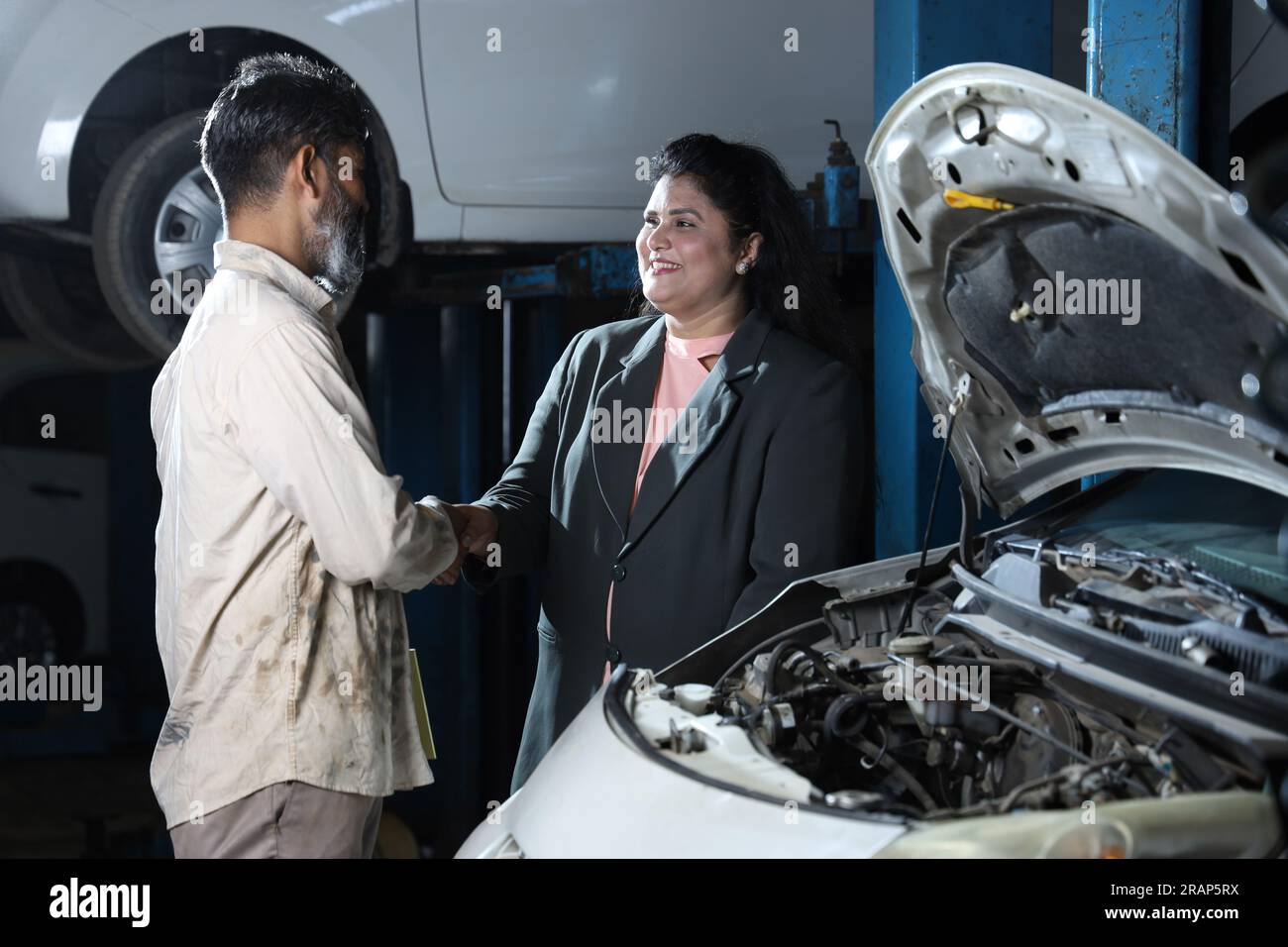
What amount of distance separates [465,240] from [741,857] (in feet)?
10.4

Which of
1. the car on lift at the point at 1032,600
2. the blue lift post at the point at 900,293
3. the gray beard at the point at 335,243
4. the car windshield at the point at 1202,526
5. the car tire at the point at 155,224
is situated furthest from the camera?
the car tire at the point at 155,224

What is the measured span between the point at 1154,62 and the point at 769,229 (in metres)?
1.24

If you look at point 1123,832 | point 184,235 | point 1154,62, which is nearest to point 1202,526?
point 1123,832

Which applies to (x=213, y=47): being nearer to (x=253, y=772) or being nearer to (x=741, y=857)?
(x=253, y=772)

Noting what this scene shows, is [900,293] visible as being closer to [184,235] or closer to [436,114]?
[436,114]

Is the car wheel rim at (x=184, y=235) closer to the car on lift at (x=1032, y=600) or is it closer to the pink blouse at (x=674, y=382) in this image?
the pink blouse at (x=674, y=382)

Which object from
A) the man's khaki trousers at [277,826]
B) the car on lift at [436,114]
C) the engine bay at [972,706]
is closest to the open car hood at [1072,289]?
the engine bay at [972,706]

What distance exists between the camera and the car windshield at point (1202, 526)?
6.75ft

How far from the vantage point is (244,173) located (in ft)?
6.99

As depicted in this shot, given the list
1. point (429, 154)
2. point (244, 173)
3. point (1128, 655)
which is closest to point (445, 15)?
point (429, 154)

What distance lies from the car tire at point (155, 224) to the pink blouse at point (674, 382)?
2055mm

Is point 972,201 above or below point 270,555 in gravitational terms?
above

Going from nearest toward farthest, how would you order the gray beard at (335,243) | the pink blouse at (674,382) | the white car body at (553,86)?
1. the gray beard at (335,243)
2. the pink blouse at (674,382)
3. the white car body at (553,86)

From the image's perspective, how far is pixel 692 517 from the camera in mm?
2705
